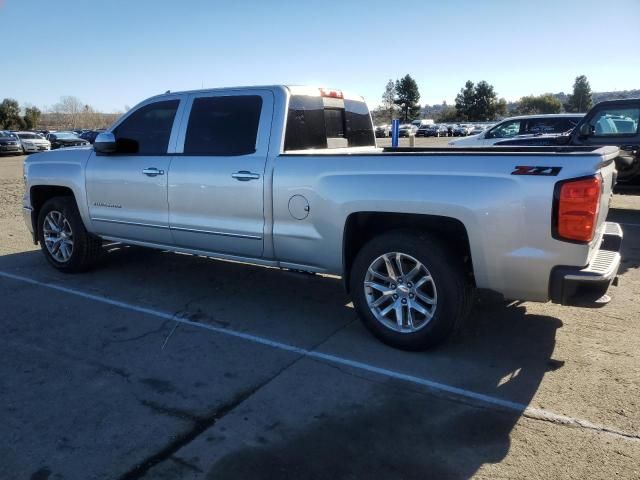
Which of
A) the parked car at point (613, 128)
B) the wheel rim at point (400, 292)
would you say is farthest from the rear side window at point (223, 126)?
the parked car at point (613, 128)

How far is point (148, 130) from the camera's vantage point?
580 centimetres

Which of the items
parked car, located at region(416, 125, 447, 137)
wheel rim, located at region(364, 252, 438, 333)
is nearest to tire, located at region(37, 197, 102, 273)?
wheel rim, located at region(364, 252, 438, 333)

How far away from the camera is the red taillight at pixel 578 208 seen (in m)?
3.42

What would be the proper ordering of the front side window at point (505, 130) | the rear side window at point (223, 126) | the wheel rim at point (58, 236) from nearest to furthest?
the rear side window at point (223, 126) < the wheel rim at point (58, 236) < the front side window at point (505, 130)

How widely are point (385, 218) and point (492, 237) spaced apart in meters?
0.90

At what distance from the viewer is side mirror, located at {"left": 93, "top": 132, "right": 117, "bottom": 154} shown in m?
5.70

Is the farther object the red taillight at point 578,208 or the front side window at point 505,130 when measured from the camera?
the front side window at point 505,130

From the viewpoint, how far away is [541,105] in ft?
314

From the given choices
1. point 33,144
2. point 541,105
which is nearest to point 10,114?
point 33,144

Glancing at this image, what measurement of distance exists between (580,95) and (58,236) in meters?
101

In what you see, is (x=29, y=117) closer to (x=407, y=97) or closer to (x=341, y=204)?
(x=407, y=97)

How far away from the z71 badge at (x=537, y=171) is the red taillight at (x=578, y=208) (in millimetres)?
94

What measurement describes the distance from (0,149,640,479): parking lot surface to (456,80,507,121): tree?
100826 millimetres

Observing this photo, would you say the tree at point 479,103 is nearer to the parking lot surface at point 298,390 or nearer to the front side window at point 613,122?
the front side window at point 613,122
